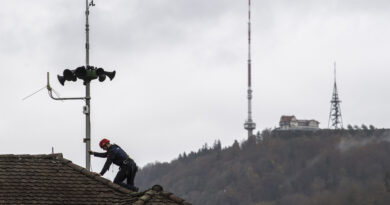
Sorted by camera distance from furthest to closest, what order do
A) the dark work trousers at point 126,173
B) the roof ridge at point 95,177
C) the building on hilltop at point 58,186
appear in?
1. the dark work trousers at point 126,173
2. the roof ridge at point 95,177
3. the building on hilltop at point 58,186

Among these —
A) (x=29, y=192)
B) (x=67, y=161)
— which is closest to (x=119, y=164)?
(x=67, y=161)

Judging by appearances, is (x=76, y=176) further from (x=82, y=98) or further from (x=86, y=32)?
(x=86, y=32)

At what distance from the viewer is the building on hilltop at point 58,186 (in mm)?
31578

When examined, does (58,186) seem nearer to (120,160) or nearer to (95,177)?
(95,177)

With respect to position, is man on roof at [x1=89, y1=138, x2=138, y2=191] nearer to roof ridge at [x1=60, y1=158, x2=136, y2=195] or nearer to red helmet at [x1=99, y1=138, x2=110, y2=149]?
red helmet at [x1=99, y1=138, x2=110, y2=149]

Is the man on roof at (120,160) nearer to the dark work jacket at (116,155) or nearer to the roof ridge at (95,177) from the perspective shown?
the dark work jacket at (116,155)

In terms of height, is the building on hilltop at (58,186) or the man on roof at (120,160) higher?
the man on roof at (120,160)

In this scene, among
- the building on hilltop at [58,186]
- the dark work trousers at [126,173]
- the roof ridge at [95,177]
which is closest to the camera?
the building on hilltop at [58,186]

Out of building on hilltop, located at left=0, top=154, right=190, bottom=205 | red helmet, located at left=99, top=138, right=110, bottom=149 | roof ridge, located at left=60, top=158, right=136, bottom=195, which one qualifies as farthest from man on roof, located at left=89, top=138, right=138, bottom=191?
building on hilltop, located at left=0, top=154, right=190, bottom=205

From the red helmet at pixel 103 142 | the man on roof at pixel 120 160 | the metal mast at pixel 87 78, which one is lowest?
the man on roof at pixel 120 160

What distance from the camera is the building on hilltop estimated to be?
31.6 metres

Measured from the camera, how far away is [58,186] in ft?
107

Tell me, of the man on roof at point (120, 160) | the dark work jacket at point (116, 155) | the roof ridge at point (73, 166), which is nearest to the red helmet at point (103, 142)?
the man on roof at point (120, 160)

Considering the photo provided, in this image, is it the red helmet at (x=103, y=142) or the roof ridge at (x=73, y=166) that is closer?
the roof ridge at (x=73, y=166)
